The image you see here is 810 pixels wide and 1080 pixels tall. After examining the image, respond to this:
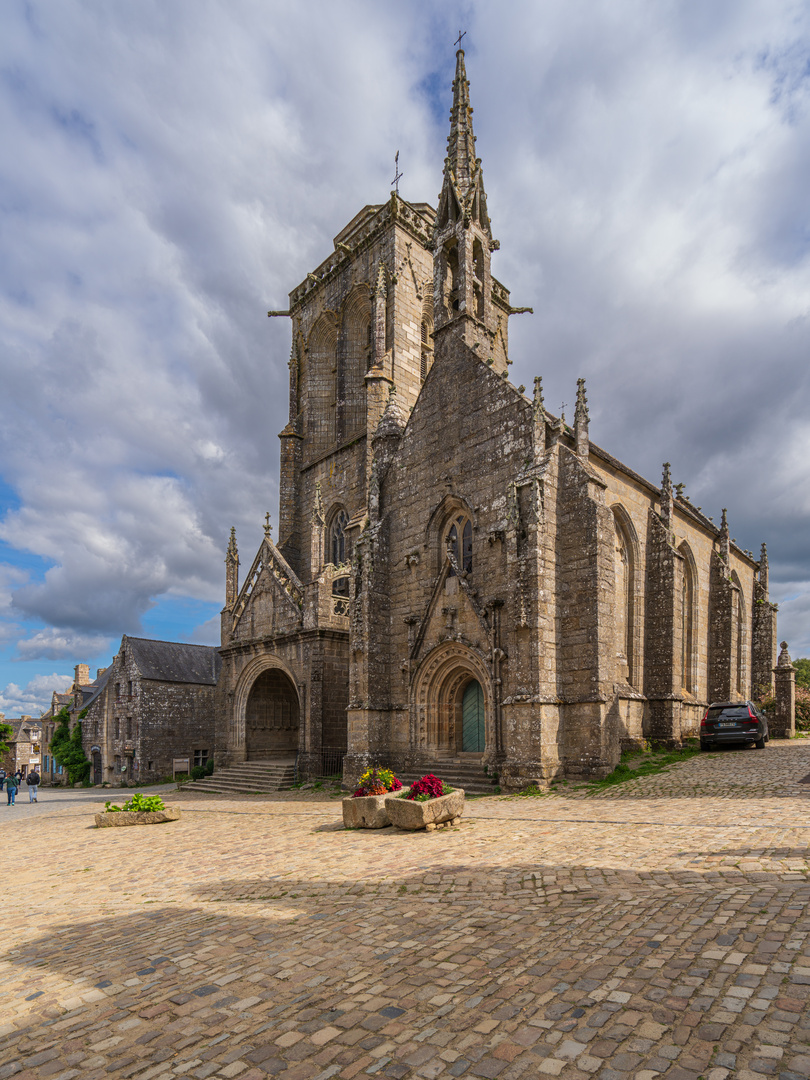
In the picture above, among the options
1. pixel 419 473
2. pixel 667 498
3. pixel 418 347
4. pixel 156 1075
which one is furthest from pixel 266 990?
pixel 418 347

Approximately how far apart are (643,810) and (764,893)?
16.1 feet

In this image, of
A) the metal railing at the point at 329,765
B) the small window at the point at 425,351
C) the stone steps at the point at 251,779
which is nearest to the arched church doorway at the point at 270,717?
the stone steps at the point at 251,779

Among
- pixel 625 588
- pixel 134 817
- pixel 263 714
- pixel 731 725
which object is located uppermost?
pixel 625 588

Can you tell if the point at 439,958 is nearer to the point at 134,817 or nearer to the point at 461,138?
the point at 134,817

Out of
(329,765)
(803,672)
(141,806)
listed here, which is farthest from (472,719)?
(803,672)

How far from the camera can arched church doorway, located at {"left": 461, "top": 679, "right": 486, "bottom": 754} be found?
1661 centimetres

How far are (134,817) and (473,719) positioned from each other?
8384 mm

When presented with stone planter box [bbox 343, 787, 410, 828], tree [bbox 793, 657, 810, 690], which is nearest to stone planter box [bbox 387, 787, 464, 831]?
stone planter box [bbox 343, 787, 410, 828]

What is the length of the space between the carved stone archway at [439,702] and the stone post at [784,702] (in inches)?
651

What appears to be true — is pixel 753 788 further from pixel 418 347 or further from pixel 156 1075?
pixel 418 347

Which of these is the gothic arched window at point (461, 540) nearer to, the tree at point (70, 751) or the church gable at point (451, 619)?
the church gable at point (451, 619)

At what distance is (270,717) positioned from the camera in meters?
25.0

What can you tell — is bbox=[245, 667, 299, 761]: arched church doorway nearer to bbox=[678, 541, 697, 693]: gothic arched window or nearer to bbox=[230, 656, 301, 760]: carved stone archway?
bbox=[230, 656, 301, 760]: carved stone archway

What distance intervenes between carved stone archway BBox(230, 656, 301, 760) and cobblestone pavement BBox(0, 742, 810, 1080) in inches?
585
